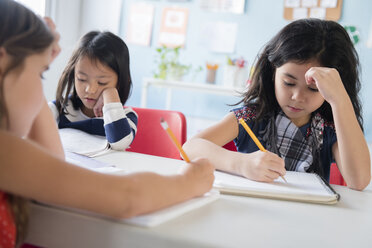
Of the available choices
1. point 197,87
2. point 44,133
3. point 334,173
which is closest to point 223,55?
point 197,87

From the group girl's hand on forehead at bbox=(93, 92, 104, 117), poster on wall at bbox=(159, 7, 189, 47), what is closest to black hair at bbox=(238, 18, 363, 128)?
girl's hand on forehead at bbox=(93, 92, 104, 117)

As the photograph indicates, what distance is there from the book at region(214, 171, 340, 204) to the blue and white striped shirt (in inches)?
17.4

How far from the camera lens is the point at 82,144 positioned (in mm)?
1108

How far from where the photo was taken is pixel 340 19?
3.05 meters

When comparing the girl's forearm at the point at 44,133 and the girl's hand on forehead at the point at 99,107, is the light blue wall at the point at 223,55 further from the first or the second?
the girl's forearm at the point at 44,133

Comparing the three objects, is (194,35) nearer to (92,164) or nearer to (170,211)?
(92,164)

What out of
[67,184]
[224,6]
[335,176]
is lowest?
[335,176]

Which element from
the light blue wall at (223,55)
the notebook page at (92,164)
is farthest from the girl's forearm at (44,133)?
the light blue wall at (223,55)

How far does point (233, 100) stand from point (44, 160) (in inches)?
115

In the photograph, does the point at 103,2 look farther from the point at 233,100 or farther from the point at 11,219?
the point at 11,219

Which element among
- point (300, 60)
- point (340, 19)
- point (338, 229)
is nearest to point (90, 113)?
point (300, 60)

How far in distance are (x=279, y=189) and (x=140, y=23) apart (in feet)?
9.86

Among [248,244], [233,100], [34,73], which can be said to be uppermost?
[34,73]

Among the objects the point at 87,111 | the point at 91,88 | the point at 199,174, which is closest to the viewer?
the point at 199,174
